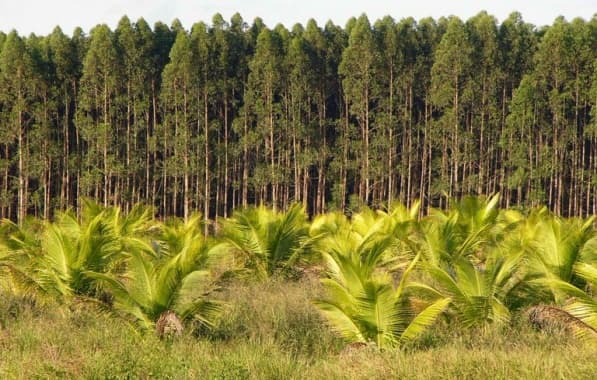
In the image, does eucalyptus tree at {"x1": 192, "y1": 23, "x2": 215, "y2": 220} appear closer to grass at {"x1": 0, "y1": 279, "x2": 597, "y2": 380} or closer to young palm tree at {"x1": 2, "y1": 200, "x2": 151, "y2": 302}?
young palm tree at {"x1": 2, "y1": 200, "x2": 151, "y2": 302}

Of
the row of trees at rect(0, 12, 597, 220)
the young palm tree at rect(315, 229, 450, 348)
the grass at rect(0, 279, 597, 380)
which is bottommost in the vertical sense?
the grass at rect(0, 279, 597, 380)

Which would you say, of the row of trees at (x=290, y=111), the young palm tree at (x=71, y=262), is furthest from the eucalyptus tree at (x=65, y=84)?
the young palm tree at (x=71, y=262)

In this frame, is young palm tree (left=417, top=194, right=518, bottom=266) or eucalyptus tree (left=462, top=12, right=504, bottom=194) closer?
young palm tree (left=417, top=194, right=518, bottom=266)

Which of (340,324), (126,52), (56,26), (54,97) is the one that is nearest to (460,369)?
(340,324)

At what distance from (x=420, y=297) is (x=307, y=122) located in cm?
2960

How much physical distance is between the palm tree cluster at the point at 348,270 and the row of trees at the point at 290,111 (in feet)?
62.2

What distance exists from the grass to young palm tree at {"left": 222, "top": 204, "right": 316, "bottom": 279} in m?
3.44

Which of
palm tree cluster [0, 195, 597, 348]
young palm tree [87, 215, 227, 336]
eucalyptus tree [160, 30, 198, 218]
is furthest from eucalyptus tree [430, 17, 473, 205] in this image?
young palm tree [87, 215, 227, 336]

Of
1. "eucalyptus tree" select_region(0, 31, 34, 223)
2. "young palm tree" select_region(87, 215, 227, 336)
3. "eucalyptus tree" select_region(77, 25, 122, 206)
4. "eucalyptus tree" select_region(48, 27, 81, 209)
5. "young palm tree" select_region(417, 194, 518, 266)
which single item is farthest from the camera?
"eucalyptus tree" select_region(48, 27, 81, 209)

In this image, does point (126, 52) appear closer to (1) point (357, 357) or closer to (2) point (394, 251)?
(2) point (394, 251)

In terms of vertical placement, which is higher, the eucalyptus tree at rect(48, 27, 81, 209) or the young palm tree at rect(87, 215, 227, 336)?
the eucalyptus tree at rect(48, 27, 81, 209)

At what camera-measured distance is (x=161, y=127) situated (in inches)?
1367

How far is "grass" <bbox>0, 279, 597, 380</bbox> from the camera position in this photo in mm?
5914

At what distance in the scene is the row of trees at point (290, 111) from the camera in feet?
109
